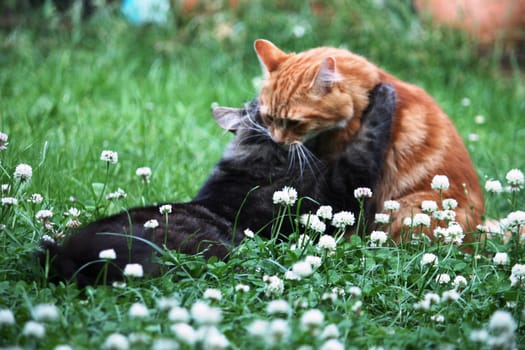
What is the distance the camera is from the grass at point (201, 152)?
6.77ft

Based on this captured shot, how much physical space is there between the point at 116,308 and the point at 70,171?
1797 millimetres

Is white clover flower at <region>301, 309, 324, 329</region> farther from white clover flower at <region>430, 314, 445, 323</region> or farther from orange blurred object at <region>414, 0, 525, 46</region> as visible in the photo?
orange blurred object at <region>414, 0, 525, 46</region>

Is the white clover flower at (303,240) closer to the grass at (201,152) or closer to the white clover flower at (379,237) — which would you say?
the grass at (201,152)

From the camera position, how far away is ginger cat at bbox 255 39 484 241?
3178 mm

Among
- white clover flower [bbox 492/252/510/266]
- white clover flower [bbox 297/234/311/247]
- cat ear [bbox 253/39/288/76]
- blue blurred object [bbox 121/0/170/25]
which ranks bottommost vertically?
white clover flower [bbox 492/252/510/266]

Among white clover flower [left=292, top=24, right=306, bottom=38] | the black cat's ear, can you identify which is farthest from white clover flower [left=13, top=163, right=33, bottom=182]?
white clover flower [left=292, top=24, right=306, bottom=38]

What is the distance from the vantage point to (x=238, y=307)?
214 cm

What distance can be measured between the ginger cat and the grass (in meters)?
0.35

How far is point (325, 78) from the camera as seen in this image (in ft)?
10.3

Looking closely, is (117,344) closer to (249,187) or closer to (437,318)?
(437,318)

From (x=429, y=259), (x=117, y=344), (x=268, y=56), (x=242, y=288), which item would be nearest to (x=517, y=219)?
(x=429, y=259)

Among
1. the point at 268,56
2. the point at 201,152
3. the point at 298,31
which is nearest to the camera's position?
the point at 268,56

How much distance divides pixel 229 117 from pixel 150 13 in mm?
3497

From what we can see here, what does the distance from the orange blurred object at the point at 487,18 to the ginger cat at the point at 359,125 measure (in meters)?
3.55
